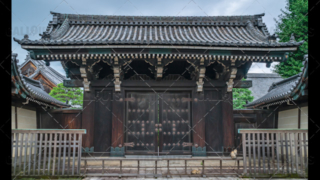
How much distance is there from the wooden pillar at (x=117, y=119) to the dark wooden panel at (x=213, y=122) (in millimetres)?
3384

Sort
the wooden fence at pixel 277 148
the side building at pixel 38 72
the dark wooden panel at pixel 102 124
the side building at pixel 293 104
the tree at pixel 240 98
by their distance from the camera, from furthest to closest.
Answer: the side building at pixel 38 72
the tree at pixel 240 98
the dark wooden panel at pixel 102 124
the side building at pixel 293 104
the wooden fence at pixel 277 148

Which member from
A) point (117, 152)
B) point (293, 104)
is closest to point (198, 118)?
point (117, 152)

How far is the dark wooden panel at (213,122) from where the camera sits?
939 cm

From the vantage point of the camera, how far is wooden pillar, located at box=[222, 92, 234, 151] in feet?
30.3

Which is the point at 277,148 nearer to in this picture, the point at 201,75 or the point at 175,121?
the point at 201,75

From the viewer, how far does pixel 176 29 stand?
433 inches

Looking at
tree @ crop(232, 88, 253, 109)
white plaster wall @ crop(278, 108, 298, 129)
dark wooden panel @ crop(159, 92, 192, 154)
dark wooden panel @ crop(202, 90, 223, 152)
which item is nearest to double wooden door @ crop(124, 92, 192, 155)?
dark wooden panel @ crop(159, 92, 192, 154)

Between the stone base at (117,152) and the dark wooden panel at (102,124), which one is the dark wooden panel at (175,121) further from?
the dark wooden panel at (102,124)

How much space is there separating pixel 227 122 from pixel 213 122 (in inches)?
→ 22.1

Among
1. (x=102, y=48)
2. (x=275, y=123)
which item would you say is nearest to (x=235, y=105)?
(x=275, y=123)

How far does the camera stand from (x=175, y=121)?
9539mm

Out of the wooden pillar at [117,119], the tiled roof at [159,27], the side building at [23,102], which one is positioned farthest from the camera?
the tiled roof at [159,27]

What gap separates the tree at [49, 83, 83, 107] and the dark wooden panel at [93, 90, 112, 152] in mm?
11765

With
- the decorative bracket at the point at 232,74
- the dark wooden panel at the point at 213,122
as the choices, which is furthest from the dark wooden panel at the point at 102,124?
the decorative bracket at the point at 232,74
